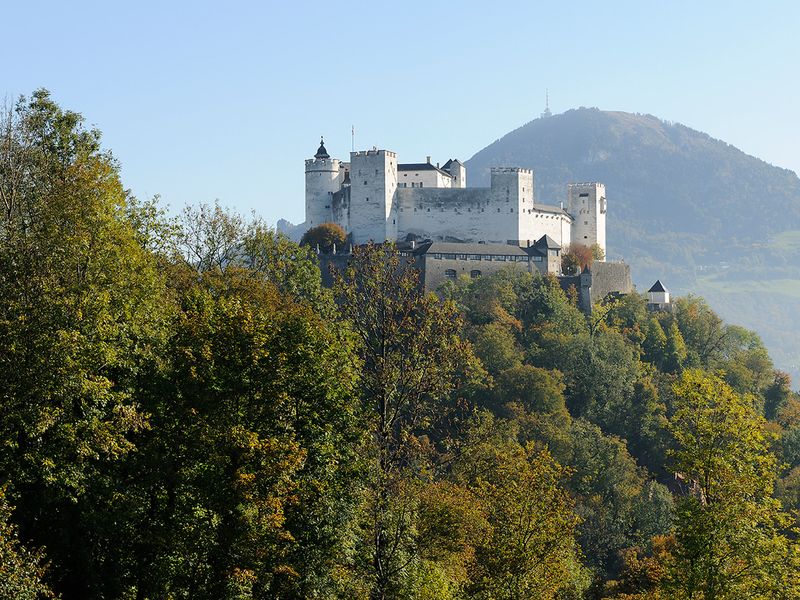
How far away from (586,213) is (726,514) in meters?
86.9

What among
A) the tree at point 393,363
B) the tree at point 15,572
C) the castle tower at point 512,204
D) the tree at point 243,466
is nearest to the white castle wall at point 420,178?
the castle tower at point 512,204

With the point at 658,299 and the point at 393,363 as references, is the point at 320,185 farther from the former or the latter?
the point at 393,363

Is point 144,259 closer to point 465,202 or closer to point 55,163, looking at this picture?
point 55,163

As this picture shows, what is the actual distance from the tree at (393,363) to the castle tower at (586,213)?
285ft

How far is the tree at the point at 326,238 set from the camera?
99938mm

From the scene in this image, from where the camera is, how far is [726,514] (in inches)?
1231

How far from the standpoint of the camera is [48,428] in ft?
90.6

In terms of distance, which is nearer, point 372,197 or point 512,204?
point 372,197

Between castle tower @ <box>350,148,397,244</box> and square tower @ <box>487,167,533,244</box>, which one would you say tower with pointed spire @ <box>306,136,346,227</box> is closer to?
castle tower @ <box>350,148,397,244</box>

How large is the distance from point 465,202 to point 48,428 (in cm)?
7955

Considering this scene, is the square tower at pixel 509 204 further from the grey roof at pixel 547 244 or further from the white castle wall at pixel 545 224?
the grey roof at pixel 547 244

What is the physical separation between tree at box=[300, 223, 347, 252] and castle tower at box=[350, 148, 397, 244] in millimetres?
2515

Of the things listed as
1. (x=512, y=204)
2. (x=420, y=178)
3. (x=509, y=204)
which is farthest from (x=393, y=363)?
(x=420, y=178)

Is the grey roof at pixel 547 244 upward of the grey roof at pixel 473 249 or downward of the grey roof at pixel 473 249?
upward
